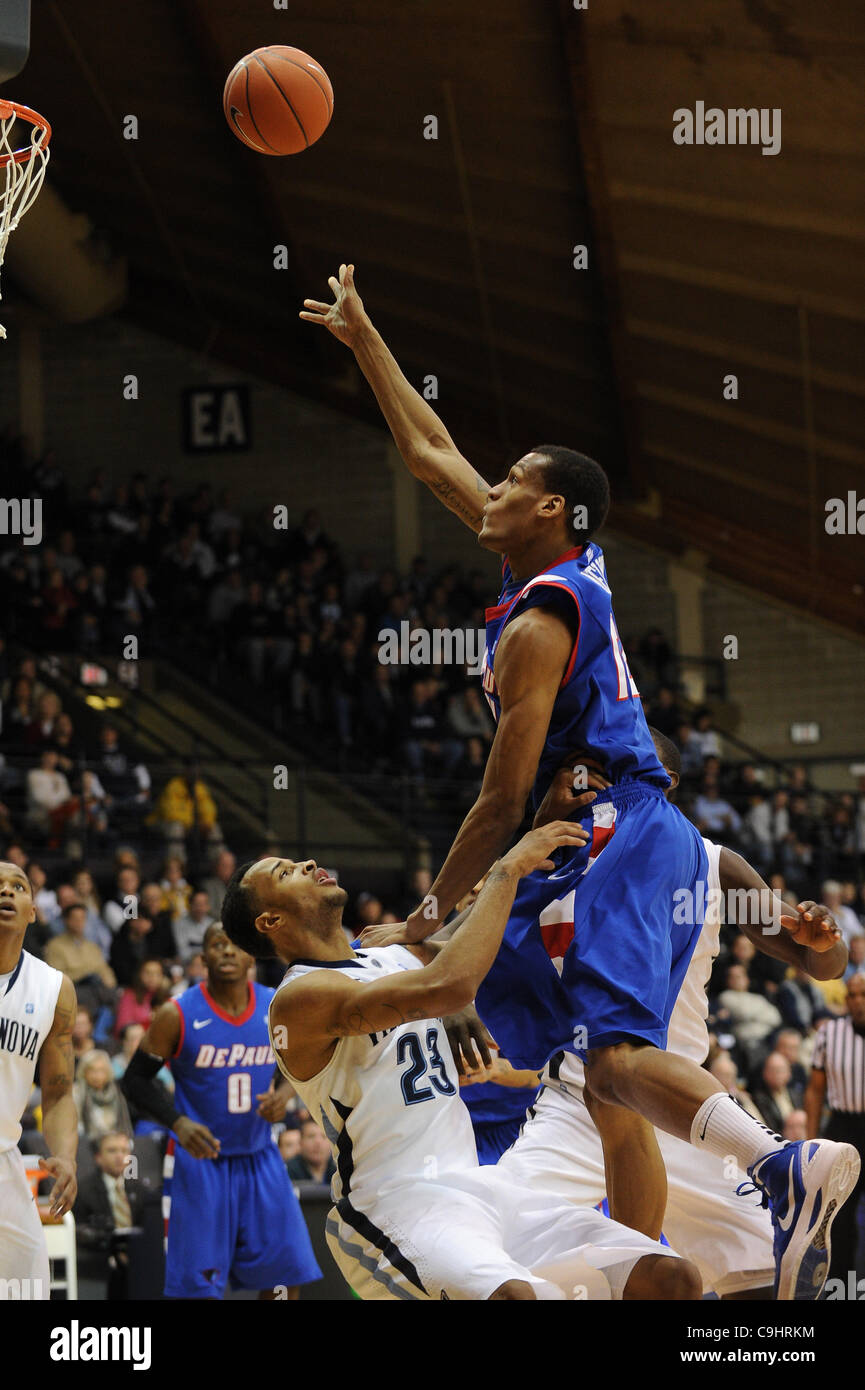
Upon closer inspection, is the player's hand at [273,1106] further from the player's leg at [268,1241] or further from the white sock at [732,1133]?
the white sock at [732,1133]

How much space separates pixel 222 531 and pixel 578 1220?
1732 centimetres

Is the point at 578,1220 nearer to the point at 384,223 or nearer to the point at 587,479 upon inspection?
the point at 587,479

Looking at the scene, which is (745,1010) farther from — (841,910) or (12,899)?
(12,899)

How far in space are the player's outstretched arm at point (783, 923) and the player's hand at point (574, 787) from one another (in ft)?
1.95

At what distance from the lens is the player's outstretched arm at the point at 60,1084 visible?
5828mm

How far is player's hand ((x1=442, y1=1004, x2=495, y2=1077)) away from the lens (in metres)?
4.52

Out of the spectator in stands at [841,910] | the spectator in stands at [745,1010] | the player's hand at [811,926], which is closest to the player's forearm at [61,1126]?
the player's hand at [811,926]

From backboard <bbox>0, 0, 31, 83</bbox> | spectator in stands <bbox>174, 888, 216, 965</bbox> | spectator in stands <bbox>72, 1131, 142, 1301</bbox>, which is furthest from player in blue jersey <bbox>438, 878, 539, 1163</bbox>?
spectator in stands <bbox>174, 888, 216, 965</bbox>

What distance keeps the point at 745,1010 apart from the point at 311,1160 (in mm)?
4844

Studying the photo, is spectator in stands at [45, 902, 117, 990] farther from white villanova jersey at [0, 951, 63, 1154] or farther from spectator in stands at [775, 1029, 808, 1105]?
white villanova jersey at [0, 951, 63, 1154]

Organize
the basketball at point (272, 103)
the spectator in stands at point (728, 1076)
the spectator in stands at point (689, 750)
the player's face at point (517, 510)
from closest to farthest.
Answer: the player's face at point (517, 510) → the basketball at point (272, 103) → the spectator in stands at point (728, 1076) → the spectator in stands at point (689, 750)

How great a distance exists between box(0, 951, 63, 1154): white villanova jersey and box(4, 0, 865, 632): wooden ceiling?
27.9 ft

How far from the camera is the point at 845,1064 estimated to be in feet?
29.7

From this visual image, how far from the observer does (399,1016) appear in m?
4.06
